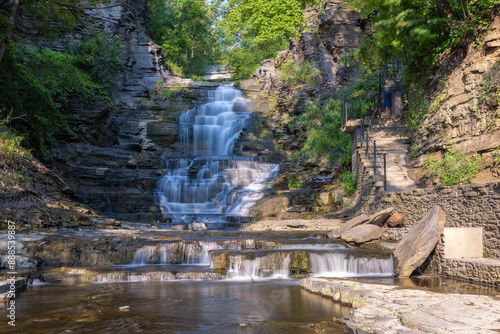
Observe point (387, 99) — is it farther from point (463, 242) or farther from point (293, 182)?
point (463, 242)

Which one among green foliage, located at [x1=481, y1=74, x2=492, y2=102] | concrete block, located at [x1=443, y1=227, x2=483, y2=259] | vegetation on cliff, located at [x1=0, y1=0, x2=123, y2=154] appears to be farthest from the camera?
vegetation on cliff, located at [x1=0, y1=0, x2=123, y2=154]

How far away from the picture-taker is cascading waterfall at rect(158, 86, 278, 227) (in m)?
19.4

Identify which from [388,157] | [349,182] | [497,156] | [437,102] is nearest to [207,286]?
[497,156]

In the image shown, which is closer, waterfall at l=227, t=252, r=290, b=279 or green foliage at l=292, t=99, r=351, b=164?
waterfall at l=227, t=252, r=290, b=279

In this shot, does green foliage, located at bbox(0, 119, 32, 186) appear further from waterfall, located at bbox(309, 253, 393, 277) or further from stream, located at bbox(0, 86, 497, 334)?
waterfall, located at bbox(309, 253, 393, 277)

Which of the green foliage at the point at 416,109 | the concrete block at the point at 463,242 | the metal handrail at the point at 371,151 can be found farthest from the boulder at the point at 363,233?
the green foliage at the point at 416,109

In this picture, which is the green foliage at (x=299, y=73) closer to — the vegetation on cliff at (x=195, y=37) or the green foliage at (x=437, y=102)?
the vegetation on cliff at (x=195, y=37)

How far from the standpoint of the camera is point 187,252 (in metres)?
10.7

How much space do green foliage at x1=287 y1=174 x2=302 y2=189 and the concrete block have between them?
12.2 m

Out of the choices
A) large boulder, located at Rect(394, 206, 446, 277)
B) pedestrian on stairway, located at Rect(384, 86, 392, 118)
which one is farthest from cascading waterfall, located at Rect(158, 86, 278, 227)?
large boulder, located at Rect(394, 206, 446, 277)

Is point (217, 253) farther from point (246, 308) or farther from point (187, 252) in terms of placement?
point (246, 308)

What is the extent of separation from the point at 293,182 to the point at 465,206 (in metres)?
12.4

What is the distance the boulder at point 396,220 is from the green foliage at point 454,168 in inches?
61.6

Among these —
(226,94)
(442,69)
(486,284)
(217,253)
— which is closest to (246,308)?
(217,253)
